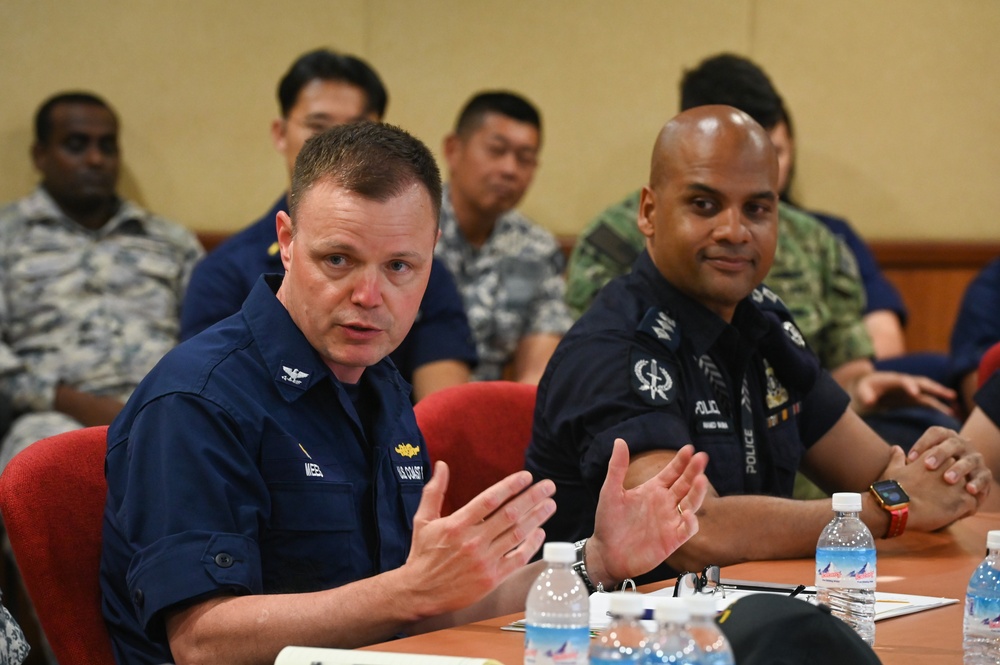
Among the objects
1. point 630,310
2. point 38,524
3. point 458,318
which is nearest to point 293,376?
point 38,524

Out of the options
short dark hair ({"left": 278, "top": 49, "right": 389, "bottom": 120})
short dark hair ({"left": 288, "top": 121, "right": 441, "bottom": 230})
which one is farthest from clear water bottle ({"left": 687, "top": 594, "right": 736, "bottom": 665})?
short dark hair ({"left": 278, "top": 49, "right": 389, "bottom": 120})

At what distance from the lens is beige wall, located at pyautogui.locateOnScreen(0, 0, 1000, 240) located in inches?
176

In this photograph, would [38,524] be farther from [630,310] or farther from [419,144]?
[630,310]

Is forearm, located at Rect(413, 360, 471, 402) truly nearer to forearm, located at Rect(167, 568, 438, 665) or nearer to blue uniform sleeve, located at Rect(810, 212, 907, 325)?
blue uniform sleeve, located at Rect(810, 212, 907, 325)

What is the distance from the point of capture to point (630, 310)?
2180mm

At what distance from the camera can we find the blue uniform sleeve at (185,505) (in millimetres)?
1397

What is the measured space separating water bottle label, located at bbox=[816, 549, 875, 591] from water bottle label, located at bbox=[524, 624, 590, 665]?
541mm

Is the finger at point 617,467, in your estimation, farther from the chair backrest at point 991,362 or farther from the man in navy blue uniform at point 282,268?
the chair backrest at point 991,362

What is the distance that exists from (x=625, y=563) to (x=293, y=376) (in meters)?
0.51

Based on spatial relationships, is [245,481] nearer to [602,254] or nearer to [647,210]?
[647,210]

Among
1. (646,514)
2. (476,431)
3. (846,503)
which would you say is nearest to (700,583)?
(646,514)

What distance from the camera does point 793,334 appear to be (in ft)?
7.92

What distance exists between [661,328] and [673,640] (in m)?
1.16

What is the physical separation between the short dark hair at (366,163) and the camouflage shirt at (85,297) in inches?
92.2
